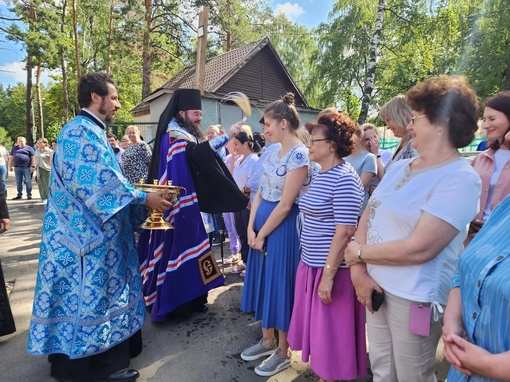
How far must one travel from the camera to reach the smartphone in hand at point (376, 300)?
5.43 ft

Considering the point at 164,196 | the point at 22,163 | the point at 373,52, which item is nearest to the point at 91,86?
the point at 164,196

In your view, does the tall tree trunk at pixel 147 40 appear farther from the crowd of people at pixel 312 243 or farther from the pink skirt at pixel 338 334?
the pink skirt at pixel 338 334

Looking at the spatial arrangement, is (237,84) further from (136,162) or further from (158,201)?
(158,201)

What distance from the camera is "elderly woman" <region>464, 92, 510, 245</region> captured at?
234 cm

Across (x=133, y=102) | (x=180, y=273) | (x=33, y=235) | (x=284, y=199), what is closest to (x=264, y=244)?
(x=284, y=199)

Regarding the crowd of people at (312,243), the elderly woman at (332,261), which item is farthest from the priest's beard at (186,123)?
the elderly woman at (332,261)

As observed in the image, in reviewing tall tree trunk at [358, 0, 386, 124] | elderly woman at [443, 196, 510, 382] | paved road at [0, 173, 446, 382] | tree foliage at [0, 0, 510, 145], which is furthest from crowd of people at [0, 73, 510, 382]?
tree foliage at [0, 0, 510, 145]

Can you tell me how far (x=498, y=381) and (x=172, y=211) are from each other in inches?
101

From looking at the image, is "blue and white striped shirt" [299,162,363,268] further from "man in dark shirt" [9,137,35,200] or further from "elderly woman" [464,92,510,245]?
"man in dark shirt" [9,137,35,200]

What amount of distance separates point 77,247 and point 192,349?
4.23 ft

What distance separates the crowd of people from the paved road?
0.42 ft

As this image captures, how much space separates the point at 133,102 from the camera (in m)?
34.3

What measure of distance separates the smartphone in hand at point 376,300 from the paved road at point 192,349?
1.13 m

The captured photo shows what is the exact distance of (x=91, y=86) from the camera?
2410mm
